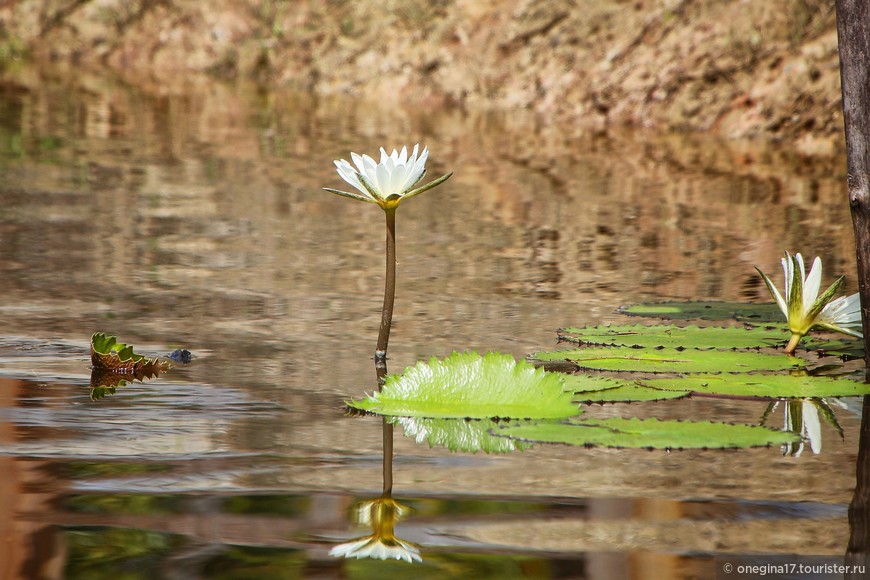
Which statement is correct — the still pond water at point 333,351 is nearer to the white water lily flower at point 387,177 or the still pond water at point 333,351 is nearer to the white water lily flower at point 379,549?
the white water lily flower at point 379,549

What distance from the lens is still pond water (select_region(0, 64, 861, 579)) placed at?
1849 mm

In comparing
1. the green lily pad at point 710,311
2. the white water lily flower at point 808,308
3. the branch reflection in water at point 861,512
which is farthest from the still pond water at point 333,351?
the white water lily flower at point 808,308

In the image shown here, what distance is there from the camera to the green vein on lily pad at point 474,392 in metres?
2.41

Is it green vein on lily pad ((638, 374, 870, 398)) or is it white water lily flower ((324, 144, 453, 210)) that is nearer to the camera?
green vein on lily pad ((638, 374, 870, 398))

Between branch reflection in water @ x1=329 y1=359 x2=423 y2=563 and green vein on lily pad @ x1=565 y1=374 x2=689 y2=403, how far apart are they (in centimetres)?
55

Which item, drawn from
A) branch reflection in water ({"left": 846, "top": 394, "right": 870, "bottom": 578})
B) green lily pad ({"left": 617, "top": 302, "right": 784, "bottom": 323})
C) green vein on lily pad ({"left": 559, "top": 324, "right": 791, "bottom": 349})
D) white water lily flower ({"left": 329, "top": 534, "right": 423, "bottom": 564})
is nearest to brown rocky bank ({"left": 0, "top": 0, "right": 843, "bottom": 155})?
green lily pad ({"left": 617, "top": 302, "right": 784, "bottom": 323})

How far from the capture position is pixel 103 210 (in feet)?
18.9

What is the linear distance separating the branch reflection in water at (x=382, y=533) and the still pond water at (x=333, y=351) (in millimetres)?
21

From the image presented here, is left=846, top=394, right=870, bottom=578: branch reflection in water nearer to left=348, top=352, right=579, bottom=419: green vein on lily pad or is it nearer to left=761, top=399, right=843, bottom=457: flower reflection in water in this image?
left=761, top=399, right=843, bottom=457: flower reflection in water

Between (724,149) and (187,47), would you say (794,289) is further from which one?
(187,47)

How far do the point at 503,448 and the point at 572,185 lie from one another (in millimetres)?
5116

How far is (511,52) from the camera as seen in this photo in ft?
42.5

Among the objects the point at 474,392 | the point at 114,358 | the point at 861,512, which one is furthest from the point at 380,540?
the point at 114,358

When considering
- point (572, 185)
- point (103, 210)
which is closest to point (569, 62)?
point (572, 185)
